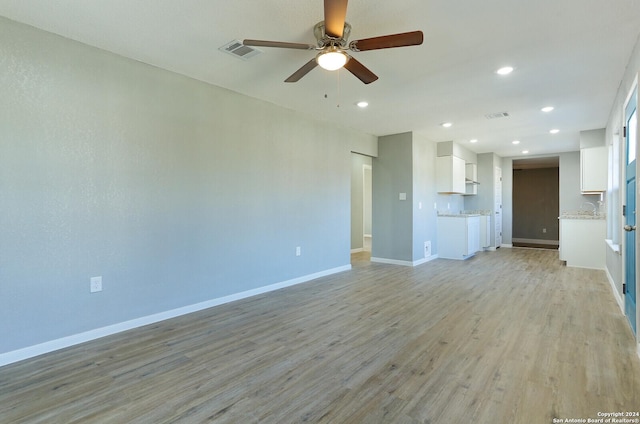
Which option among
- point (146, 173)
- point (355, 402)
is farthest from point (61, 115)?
point (355, 402)

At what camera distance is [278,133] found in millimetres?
4441

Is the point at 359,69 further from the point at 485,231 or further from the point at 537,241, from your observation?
the point at 537,241

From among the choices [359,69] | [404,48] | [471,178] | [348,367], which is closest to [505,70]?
[404,48]

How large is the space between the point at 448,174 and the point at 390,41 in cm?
529

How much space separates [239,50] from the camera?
2869 millimetres

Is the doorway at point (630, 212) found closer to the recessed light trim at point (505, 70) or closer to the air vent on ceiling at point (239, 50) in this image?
the recessed light trim at point (505, 70)

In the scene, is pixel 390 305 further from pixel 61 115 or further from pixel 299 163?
pixel 61 115

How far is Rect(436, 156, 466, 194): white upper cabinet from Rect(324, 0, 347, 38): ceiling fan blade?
5.43m

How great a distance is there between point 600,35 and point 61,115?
4.41m

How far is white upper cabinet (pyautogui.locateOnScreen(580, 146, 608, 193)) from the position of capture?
18.2 feet

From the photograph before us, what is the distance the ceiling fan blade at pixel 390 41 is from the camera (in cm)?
209

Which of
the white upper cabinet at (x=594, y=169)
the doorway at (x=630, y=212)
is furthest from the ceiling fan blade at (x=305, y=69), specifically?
the white upper cabinet at (x=594, y=169)

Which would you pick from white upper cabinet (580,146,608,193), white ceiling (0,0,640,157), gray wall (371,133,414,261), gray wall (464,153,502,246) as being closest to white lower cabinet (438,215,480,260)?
gray wall (371,133,414,261)

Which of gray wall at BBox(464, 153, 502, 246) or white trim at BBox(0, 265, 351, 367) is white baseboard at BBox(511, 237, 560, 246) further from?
white trim at BBox(0, 265, 351, 367)
